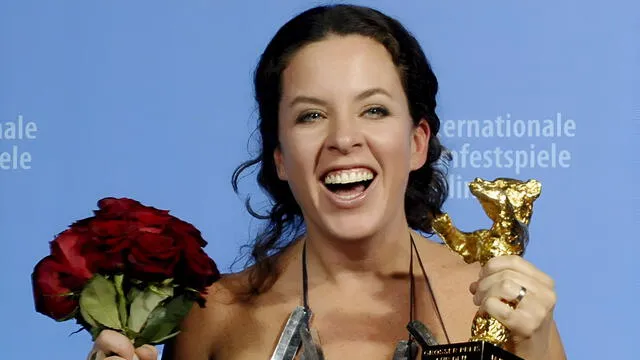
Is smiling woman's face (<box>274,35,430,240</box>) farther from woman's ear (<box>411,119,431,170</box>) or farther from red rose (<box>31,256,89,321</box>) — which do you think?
red rose (<box>31,256,89,321</box>)

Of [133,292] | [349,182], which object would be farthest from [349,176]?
[133,292]

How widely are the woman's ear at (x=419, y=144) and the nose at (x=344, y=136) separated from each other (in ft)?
0.58

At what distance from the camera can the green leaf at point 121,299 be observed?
1817 millimetres

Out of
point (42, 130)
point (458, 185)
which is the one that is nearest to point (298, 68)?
point (458, 185)

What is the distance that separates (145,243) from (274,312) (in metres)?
0.48

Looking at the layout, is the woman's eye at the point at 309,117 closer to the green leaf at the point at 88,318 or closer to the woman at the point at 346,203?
the woman at the point at 346,203

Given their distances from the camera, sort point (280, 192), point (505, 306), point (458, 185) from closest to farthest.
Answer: point (505, 306)
point (280, 192)
point (458, 185)

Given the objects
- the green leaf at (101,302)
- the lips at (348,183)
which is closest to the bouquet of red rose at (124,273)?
the green leaf at (101,302)

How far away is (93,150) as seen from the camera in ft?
8.95

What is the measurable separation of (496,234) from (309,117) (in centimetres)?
41

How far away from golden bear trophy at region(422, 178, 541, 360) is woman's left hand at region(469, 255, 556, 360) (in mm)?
19

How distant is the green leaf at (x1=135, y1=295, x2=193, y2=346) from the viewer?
1.85m

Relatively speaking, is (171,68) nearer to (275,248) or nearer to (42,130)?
(42,130)

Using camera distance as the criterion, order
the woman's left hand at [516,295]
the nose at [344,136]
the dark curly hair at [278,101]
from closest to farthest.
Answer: the woman's left hand at [516,295] → the nose at [344,136] → the dark curly hair at [278,101]
